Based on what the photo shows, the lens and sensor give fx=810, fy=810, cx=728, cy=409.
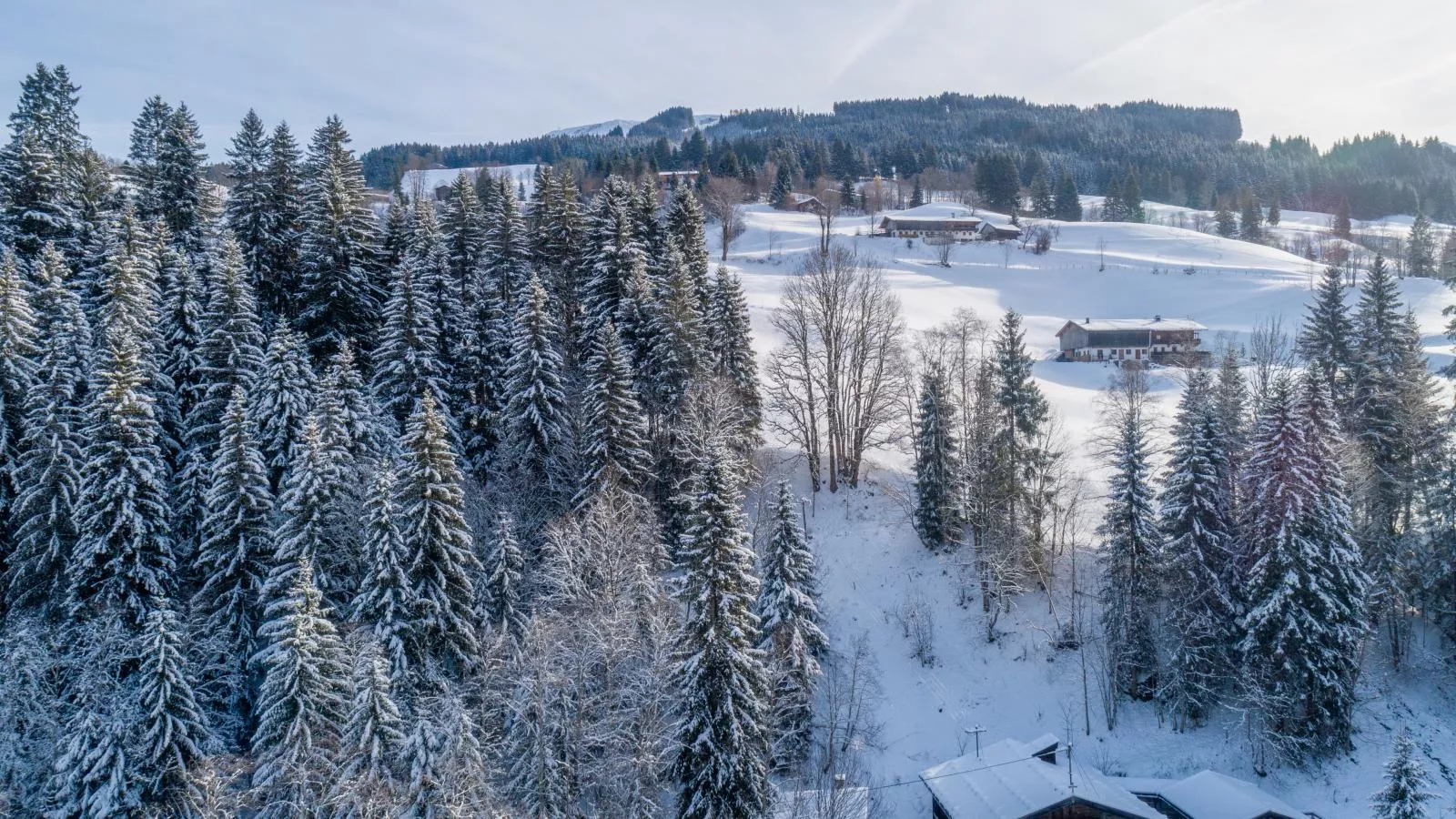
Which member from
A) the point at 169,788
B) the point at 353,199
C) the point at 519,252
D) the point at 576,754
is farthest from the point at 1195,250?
the point at 169,788

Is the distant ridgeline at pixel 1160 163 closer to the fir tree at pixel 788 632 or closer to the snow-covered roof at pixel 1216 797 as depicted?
the fir tree at pixel 788 632

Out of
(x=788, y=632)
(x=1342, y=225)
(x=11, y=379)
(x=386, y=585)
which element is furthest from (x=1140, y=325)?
(x=1342, y=225)

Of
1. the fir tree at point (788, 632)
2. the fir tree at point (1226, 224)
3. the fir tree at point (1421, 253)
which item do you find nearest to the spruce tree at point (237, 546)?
the fir tree at point (788, 632)

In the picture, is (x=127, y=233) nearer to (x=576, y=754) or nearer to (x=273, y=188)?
(x=273, y=188)

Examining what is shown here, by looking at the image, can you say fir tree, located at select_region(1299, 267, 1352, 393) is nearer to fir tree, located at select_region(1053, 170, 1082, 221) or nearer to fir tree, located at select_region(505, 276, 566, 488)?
fir tree, located at select_region(505, 276, 566, 488)

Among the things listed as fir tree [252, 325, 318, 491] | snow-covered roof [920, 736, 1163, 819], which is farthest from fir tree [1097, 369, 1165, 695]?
fir tree [252, 325, 318, 491]

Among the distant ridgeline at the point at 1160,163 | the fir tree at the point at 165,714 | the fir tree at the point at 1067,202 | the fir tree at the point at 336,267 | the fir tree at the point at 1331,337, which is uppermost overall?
the distant ridgeline at the point at 1160,163
